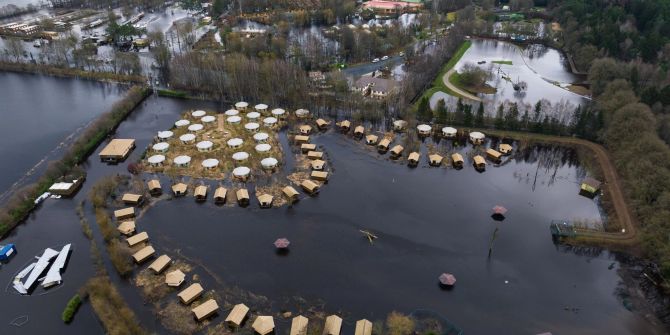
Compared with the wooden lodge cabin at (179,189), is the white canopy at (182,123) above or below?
above

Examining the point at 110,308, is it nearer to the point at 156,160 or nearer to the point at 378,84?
the point at 156,160

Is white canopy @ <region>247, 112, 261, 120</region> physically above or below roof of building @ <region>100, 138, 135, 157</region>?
above

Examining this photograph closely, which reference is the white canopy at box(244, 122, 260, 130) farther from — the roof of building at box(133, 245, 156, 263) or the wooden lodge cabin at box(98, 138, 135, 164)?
the roof of building at box(133, 245, 156, 263)

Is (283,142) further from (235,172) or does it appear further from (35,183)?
(35,183)

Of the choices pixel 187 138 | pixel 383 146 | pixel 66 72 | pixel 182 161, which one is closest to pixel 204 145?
pixel 187 138

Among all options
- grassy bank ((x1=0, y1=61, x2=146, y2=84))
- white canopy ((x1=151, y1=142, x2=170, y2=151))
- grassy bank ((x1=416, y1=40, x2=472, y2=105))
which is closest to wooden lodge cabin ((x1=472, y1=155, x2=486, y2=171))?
grassy bank ((x1=416, y1=40, x2=472, y2=105))

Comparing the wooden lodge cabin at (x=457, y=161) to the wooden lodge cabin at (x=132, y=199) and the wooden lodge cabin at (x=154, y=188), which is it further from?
the wooden lodge cabin at (x=132, y=199)

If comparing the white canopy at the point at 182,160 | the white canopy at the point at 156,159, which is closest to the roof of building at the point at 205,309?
the white canopy at the point at 182,160
